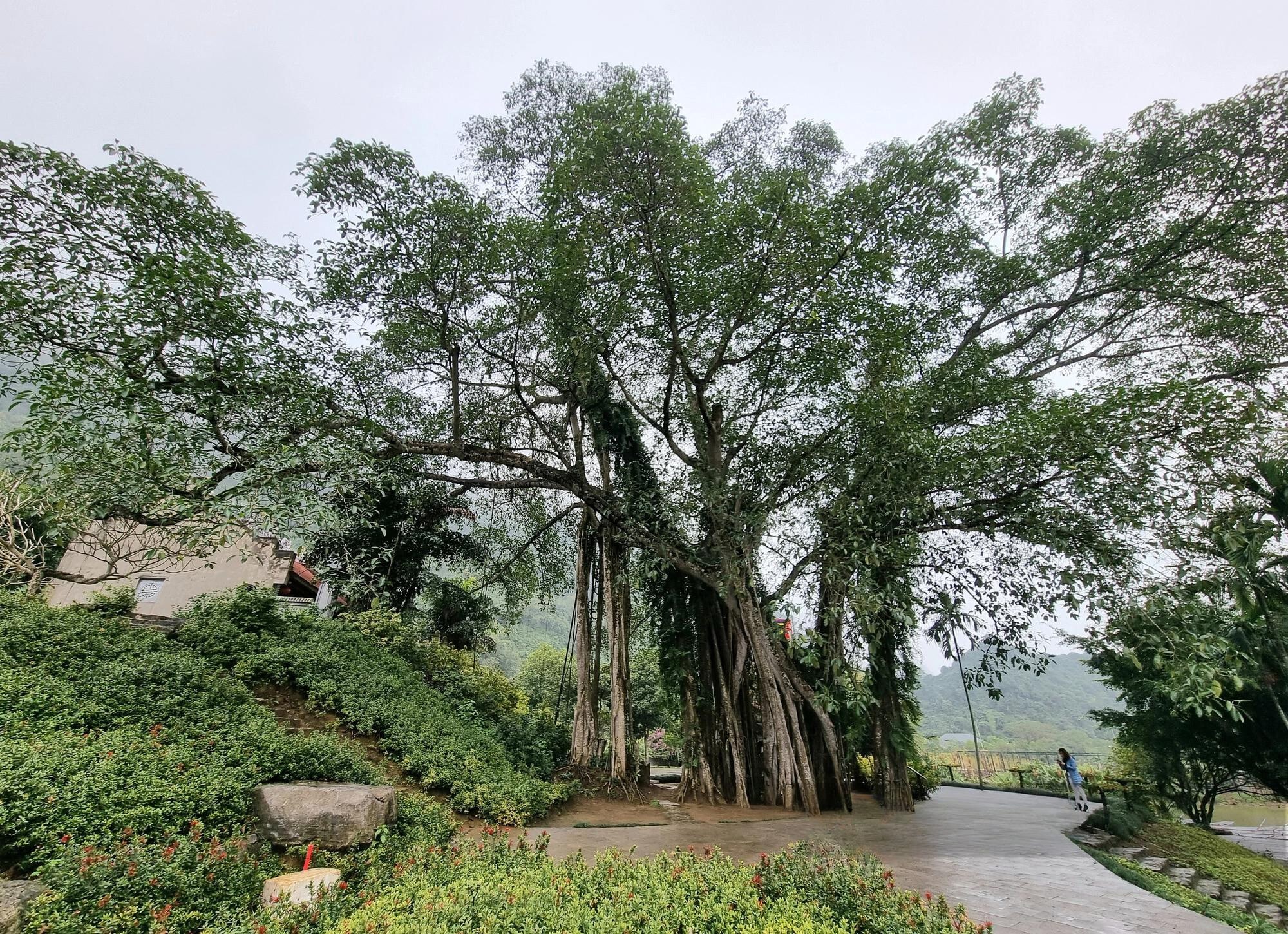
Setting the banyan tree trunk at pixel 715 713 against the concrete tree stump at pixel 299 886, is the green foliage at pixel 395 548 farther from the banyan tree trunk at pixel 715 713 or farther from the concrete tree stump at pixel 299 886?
the concrete tree stump at pixel 299 886

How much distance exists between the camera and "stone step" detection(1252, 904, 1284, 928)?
498 centimetres

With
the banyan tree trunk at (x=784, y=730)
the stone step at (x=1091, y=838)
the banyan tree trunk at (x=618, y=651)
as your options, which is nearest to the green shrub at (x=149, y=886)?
the banyan tree trunk at (x=618, y=651)

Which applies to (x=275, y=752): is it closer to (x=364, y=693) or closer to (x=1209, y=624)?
(x=364, y=693)

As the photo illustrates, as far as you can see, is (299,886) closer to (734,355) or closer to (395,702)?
(395,702)

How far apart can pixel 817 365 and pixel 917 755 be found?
7.96 metres

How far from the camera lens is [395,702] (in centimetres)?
745

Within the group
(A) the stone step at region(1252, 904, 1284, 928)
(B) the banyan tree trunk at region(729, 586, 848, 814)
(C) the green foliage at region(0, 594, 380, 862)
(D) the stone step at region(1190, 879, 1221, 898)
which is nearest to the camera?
(C) the green foliage at region(0, 594, 380, 862)

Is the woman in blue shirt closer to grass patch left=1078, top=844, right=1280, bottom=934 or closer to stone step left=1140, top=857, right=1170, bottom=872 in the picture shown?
stone step left=1140, top=857, right=1170, bottom=872

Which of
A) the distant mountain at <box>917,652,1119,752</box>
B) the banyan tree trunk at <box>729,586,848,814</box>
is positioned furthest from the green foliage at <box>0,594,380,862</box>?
the distant mountain at <box>917,652,1119,752</box>

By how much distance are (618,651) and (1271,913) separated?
7.63 meters

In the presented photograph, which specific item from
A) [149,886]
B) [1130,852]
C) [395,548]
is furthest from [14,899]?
[1130,852]

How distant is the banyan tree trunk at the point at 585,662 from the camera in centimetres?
913

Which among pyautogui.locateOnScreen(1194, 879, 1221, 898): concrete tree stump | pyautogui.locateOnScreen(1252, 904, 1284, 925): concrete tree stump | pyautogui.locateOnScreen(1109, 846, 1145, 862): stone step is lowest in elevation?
pyautogui.locateOnScreen(1252, 904, 1284, 925): concrete tree stump

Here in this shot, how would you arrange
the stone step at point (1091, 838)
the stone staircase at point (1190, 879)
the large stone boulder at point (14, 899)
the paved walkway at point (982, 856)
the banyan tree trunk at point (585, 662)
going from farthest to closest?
1. the banyan tree trunk at point (585, 662)
2. the stone step at point (1091, 838)
3. the stone staircase at point (1190, 879)
4. the paved walkway at point (982, 856)
5. the large stone boulder at point (14, 899)
